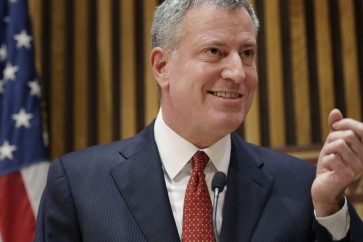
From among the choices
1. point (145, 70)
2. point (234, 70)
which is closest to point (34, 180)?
point (145, 70)

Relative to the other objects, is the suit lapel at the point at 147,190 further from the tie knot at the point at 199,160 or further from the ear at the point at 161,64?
the ear at the point at 161,64

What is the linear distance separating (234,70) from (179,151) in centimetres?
36

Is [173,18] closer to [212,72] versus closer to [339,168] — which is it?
[212,72]

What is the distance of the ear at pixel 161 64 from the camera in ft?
6.80

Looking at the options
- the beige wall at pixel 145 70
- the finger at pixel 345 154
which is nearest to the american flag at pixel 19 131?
the beige wall at pixel 145 70

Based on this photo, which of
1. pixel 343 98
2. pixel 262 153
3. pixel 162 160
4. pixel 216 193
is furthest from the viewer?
pixel 343 98

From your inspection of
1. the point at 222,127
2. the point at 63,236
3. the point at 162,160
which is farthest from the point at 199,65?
the point at 63,236

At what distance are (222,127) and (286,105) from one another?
5.12ft

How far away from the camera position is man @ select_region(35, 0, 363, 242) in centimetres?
174

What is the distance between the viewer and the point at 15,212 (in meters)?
3.11

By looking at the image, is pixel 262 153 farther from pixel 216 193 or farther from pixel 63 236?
pixel 63 236

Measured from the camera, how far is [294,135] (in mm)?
3270

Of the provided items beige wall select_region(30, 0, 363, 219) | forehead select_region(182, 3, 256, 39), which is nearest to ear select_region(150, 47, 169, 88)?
forehead select_region(182, 3, 256, 39)

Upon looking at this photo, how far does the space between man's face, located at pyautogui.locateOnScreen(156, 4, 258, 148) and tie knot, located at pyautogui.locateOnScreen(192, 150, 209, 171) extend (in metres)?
0.07
